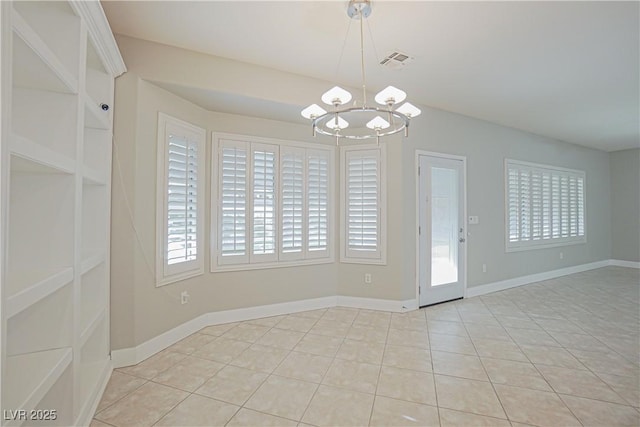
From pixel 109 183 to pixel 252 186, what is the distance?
1485mm

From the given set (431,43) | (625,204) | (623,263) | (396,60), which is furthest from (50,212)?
(623,263)

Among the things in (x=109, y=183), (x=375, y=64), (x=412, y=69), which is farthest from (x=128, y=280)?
(x=412, y=69)

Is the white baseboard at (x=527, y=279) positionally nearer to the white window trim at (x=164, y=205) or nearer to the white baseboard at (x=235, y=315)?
the white baseboard at (x=235, y=315)

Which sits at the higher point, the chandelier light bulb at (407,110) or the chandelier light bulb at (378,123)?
the chandelier light bulb at (407,110)

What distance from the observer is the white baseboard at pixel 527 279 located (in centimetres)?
463

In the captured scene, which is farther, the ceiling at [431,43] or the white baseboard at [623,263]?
the white baseboard at [623,263]

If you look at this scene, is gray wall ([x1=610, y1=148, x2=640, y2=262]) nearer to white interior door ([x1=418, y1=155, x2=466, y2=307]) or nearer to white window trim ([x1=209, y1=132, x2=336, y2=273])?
white interior door ([x1=418, y1=155, x2=466, y2=307])

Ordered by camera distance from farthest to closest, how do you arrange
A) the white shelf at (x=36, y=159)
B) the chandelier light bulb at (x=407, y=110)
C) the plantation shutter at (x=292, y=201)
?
the plantation shutter at (x=292, y=201), the chandelier light bulb at (x=407, y=110), the white shelf at (x=36, y=159)

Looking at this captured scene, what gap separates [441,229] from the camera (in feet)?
13.9

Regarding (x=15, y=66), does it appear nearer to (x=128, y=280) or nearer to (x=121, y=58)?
(x=121, y=58)

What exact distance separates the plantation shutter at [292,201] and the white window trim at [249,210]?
0.16 feet

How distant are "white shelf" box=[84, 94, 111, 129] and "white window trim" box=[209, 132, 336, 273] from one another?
1164mm

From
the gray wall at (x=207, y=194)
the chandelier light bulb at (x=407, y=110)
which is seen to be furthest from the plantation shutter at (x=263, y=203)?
the chandelier light bulb at (x=407, y=110)

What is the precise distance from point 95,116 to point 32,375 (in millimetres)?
1656
